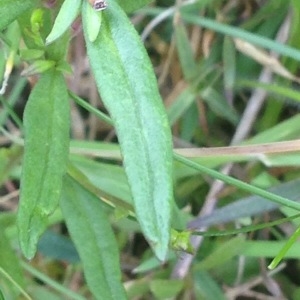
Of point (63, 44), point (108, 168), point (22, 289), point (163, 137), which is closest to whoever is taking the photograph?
point (163, 137)

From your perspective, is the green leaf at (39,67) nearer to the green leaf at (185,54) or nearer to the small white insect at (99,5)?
the small white insect at (99,5)

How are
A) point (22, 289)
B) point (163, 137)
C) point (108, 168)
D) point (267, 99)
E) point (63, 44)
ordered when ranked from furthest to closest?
point (267, 99) < point (108, 168) < point (22, 289) < point (63, 44) < point (163, 137)

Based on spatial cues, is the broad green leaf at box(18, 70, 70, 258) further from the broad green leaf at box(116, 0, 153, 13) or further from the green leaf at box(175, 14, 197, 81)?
the green leaf at box(175, 14, 197, 81)

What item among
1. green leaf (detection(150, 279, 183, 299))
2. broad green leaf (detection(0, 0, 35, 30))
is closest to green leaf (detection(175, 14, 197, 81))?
green leaf (detection(150, 279, 183, 299))

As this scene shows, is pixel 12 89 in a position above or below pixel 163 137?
below

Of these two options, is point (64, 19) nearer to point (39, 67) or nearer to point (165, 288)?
point (39, 67)

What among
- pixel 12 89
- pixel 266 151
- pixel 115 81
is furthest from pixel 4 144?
pixel 115 81

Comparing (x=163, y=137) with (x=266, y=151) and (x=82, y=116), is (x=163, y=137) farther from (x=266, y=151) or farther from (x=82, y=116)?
(x=82, y=116)

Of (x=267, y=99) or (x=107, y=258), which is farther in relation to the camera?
(x=267, y=99)
